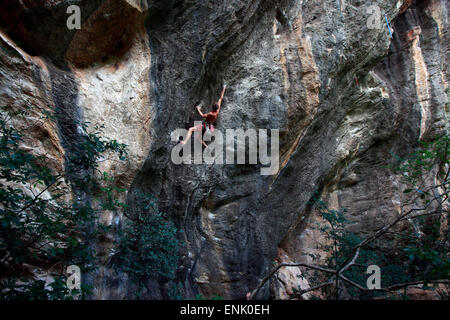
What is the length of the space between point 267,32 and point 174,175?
409 cm

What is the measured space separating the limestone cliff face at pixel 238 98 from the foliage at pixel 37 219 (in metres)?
0.52

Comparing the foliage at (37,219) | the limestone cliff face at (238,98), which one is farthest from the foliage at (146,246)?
the foliage at (37,219)

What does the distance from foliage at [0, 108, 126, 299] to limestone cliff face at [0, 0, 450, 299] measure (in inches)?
20.7

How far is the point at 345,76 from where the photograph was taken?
739cm

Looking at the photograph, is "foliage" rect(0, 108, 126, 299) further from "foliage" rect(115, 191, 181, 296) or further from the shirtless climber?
the shirtless climber

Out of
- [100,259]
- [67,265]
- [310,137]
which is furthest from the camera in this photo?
[310,137]

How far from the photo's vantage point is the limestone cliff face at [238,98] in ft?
15.4

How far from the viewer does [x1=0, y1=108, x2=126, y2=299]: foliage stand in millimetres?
3158

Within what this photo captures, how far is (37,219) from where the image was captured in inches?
131

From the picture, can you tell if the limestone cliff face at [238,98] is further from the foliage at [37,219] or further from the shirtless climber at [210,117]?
the foliage at [37,219]

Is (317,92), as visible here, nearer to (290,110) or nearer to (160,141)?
(290,110)

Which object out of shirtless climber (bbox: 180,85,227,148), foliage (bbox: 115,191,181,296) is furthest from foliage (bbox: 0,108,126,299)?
shirtless climber (bbox: 180,85,227,148)

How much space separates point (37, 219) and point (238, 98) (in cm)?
467
